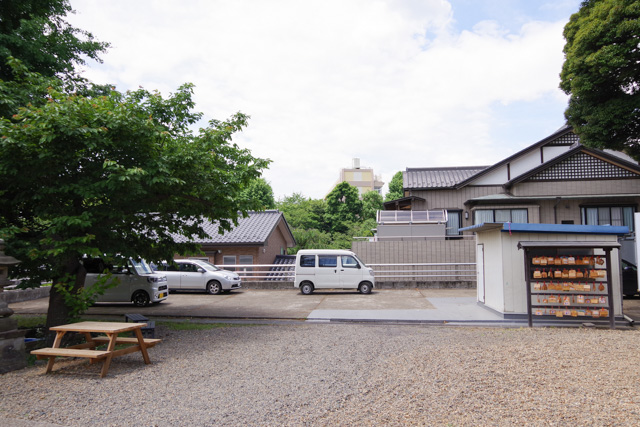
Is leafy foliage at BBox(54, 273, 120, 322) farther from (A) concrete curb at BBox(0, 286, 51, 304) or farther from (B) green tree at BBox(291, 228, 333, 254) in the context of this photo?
(B) green tree at BBox(291, 228, 333, 254)

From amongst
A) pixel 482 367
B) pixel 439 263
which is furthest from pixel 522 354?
pixel 439 263

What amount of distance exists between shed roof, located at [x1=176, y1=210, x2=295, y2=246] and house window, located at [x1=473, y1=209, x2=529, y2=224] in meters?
11.7

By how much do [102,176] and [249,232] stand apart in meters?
17.1

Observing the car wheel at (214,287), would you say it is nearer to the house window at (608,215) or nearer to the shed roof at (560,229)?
the shed roof at (560,229)

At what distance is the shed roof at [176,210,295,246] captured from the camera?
23609 millimetres

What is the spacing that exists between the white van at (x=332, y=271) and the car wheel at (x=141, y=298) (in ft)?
19.4

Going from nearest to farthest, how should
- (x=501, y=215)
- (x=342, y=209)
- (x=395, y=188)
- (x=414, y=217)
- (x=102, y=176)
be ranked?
(x=102, y=176), (x=501, y=215), (x=414, y=217), (x=342, y=209), (x=395, y=188)

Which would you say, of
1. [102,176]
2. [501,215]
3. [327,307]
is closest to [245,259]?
[327,307]

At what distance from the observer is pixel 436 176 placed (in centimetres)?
2734

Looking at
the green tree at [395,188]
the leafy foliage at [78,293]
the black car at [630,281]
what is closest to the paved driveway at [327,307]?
the black car at [630,281]

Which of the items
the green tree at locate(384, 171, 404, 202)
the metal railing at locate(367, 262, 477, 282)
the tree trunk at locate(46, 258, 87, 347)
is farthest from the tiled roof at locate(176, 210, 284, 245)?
the green tree at locate(384, 171, 404, 202)

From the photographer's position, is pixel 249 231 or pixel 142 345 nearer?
pixel 142 345

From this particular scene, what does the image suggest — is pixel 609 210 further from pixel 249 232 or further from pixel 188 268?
pixel 188 268

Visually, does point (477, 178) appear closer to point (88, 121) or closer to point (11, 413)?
point (88, 121)
